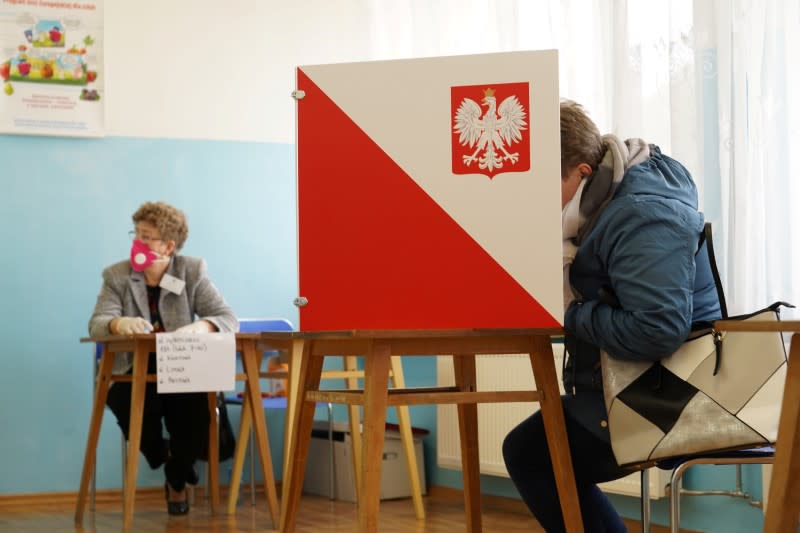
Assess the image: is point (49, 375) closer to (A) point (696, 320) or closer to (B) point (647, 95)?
(B) point (647, 95)

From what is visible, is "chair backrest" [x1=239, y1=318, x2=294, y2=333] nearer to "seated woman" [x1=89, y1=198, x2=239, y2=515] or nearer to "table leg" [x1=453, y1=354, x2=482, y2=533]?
"seated woman" [x1=89, y1=198, x2=239, y2=515]

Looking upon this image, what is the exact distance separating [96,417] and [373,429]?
2.36 meters

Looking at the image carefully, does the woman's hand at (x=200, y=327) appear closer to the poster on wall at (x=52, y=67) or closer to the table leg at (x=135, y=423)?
the table leg at (x=135, y=423)

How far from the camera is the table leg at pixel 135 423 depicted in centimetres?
340

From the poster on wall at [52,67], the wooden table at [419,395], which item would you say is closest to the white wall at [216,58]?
the poster on wall at [52,67]

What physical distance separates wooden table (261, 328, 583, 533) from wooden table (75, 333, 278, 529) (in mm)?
1364

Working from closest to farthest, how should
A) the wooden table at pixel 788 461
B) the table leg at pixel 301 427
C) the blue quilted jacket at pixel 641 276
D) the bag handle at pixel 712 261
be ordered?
the wooden table at pixel 788 461 < the blue quilted jacket at pixel 641 276 < the bag handle at pixel 712 261 < the table leg at pixel 301 427

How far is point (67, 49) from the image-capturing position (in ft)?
15.0

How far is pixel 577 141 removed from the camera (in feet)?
6.09

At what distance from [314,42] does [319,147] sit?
11.0 feet

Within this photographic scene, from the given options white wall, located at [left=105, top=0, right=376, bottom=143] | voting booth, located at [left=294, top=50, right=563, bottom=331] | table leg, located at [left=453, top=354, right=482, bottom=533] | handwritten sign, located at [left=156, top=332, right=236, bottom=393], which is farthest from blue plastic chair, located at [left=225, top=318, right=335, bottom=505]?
voting booth, located at [left=294, top=50, right=563, bottom=331]

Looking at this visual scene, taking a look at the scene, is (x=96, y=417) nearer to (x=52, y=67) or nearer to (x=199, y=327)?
(x=199, y=327)

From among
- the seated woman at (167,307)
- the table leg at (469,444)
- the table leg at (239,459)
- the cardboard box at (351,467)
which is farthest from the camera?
the cardboard box at (351,467)

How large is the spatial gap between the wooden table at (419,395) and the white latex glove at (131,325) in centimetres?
164
